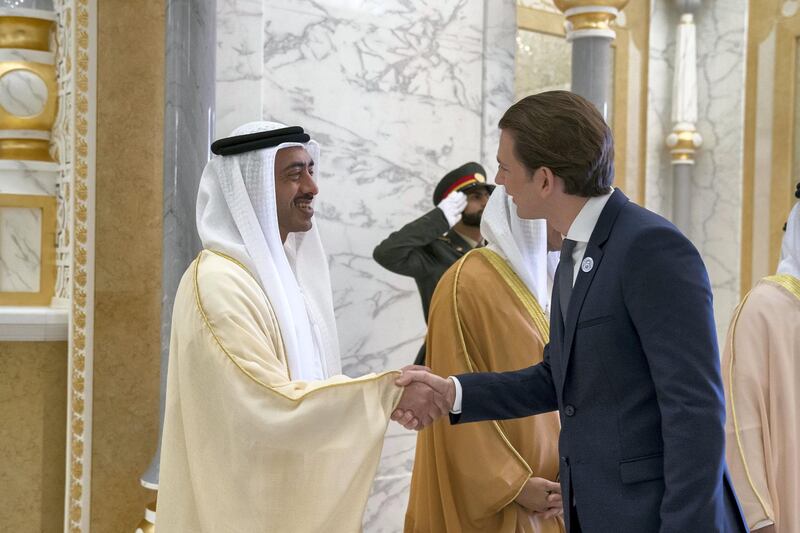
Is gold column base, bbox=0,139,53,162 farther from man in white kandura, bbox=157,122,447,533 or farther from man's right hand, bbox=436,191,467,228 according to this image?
man in white kandura, bbox=157,122,447,533

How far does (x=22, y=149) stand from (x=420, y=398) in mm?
3217

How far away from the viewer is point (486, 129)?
5715 millimetres

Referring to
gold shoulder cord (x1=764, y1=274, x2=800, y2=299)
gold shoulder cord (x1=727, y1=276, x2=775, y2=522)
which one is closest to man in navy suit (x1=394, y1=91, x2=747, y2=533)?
gold shoulder cord (x1=727, y1=276, x2=775, y2=522)

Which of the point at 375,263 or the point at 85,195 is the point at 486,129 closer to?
the point at 375,263

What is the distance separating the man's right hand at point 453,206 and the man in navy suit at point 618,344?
7.45 ft

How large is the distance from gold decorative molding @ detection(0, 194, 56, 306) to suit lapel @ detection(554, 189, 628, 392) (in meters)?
3.43

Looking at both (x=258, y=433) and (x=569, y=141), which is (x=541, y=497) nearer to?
(x=258, y=433)

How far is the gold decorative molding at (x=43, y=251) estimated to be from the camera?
16.1ft

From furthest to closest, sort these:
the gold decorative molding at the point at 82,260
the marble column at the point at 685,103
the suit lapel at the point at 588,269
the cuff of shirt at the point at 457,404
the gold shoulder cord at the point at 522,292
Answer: the marble column at the point at 685,103, the gold decorative molding at the point at 82,260, the gold shoulder cord at the point at 522,292, the cuff of shirt at the point at 457,404, the suit lapel at the point at 588,269

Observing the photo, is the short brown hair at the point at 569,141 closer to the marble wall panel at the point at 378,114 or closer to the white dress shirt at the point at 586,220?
the white dress shirt at the point at 586,220

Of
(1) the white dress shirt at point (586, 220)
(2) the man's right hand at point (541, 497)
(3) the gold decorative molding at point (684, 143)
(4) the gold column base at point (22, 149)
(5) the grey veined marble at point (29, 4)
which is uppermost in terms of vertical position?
(5) the grey veined marble at point (29, 4)

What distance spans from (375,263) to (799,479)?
2.66m

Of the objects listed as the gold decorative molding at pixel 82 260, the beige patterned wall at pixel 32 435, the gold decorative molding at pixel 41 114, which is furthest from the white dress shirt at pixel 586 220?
the gold decorative molding at pixel 41 114

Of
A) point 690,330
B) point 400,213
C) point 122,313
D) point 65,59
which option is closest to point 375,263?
point 400,213
